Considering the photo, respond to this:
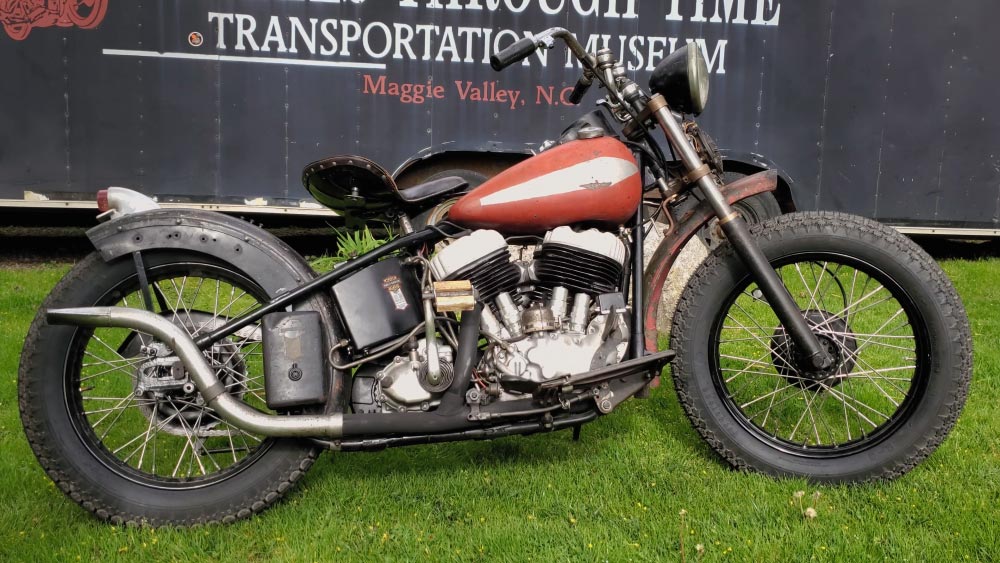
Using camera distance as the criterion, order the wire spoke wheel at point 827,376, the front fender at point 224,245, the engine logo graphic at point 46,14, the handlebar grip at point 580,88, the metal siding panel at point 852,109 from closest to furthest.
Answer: the front fender at point 224,245, the wire spoke wheel at point 827,376, the handlebar grip at point 580,88, the engine logo graphic at point 46,14, the metal siding panel at point 852,109

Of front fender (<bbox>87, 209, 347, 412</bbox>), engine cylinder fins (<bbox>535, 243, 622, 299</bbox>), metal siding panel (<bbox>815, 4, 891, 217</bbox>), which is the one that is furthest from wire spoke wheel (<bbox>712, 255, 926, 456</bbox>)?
metal siding panel (<bbox>815, 4, 891, 217</bbox>)

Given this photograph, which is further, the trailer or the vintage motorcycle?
the trailer

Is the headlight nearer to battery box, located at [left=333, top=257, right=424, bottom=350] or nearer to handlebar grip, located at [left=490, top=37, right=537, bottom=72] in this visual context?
handlebar grip, located at [left=490, top=37, right=537, bottom=72]

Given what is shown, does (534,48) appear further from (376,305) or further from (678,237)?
(376,305)

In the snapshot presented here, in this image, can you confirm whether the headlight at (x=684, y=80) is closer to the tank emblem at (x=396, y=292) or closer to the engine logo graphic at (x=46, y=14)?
the tank emblem at (x=396, y=292)

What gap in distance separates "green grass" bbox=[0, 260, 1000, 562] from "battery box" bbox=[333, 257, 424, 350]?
672 millimetres

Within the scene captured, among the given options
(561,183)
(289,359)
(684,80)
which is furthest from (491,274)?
(684,80)

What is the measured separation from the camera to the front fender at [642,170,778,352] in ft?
9.14

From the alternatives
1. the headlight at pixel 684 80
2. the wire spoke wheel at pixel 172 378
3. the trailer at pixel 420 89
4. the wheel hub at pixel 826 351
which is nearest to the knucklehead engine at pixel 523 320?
the wire spoke wheel at pixel 172 378

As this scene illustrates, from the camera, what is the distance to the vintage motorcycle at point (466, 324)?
2.48 meters

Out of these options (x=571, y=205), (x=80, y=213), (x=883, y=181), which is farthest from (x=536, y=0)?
(x=80, y=213)

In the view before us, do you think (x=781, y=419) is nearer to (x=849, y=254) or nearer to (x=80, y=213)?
(x=849, y=254)

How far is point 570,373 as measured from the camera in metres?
2.61

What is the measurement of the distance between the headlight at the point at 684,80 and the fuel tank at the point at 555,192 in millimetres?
311
